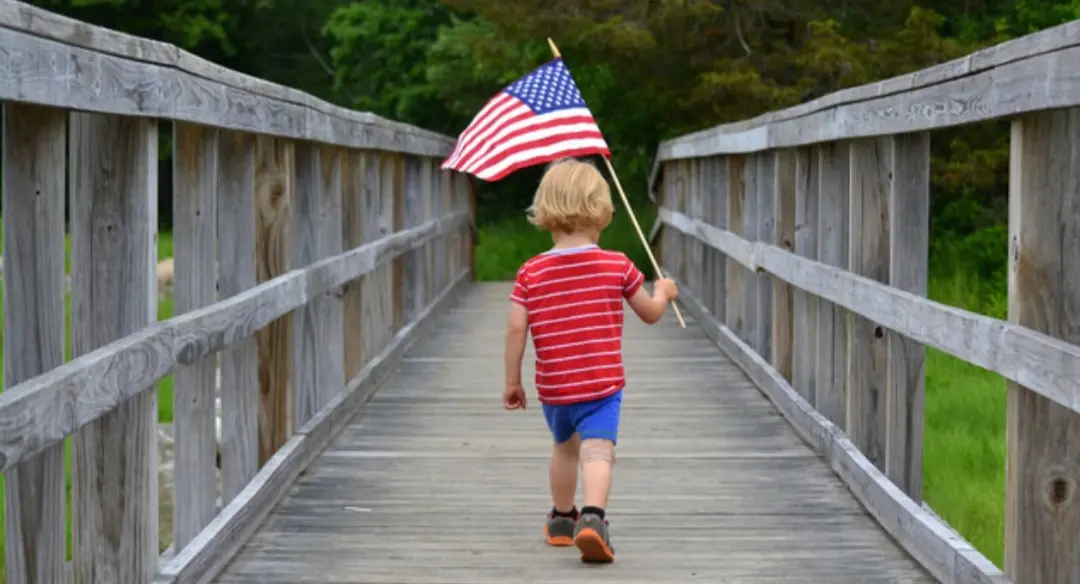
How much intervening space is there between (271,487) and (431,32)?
2473cm

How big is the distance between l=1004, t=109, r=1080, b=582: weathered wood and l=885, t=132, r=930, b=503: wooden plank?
4.00 ft

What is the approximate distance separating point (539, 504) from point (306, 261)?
4.99 feet

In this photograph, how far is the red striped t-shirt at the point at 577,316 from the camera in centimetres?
526

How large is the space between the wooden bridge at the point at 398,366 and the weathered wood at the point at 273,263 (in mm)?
15

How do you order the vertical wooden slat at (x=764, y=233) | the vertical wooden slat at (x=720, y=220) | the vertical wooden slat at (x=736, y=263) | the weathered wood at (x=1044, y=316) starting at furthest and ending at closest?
1. the vertical wooden slat at (x=720, y=220)
2. the vertical wooden slat at (x=736, y=263)
3. the vertical wooden slat at (x=764, y=233)
4. the weathered wood at (x=1044, y=316)

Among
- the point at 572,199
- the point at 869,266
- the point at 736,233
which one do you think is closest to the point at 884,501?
the point at 869,266

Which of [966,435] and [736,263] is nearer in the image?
[966,435]

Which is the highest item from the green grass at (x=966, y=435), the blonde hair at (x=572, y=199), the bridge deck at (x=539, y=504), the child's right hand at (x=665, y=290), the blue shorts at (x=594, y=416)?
the blonde hair at (x=572, y=199)

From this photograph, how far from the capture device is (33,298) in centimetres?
358

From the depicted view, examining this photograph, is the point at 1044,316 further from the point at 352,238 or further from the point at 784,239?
the point at 352,238

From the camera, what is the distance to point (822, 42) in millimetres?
17406

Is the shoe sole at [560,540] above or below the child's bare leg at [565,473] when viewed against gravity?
below

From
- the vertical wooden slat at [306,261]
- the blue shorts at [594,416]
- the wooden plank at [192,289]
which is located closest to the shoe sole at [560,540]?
the blue shorts at [594,416]

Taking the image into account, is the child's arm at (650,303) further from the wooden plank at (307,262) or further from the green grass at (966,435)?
the green grass at (966,435)
